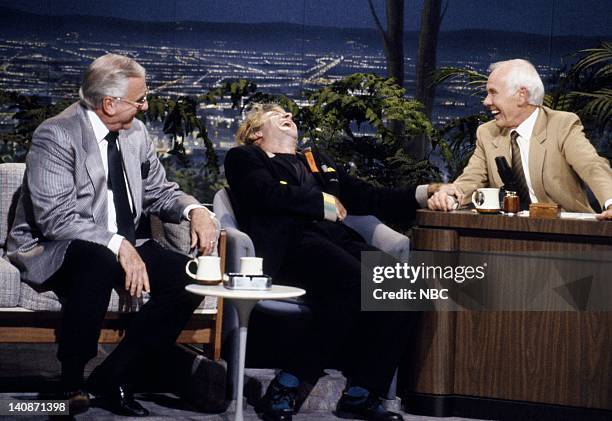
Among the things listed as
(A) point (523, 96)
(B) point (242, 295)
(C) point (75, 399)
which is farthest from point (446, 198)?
(C) point (75, 399)

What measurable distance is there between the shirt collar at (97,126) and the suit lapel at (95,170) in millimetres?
25

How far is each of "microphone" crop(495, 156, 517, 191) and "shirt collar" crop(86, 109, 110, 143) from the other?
1.54m

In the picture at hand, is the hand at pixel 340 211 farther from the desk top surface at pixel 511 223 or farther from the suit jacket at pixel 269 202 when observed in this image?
the desk top surface at pixel 511 223

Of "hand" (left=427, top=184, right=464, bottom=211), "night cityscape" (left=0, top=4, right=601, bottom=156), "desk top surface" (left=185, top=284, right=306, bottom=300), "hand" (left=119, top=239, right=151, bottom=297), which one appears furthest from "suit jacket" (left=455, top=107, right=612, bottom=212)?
"night cityscape" (left=0, top=4, right=601, bottom=156)

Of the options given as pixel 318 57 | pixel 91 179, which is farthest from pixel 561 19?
pixel 91 179

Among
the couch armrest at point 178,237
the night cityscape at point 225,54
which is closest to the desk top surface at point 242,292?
the couch armrest at point 178,237

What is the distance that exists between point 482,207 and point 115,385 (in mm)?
1459

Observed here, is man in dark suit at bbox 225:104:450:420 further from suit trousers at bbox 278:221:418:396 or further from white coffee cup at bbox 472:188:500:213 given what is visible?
white coffee cup at bbox 472:188:500:213

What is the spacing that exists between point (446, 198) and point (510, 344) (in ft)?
1.93

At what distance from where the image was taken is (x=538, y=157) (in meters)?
3.82

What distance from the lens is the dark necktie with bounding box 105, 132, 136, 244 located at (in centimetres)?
340

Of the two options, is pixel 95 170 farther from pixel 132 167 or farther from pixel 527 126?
pixel 527 126

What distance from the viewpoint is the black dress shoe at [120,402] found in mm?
3256

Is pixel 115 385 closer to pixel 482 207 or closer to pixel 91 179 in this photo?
pixel 91 179
